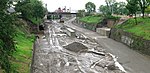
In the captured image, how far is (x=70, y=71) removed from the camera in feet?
116

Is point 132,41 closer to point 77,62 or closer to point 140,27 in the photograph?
point 140,27

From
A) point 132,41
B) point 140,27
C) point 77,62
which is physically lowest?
point 77,62

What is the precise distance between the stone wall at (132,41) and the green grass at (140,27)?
1.11m

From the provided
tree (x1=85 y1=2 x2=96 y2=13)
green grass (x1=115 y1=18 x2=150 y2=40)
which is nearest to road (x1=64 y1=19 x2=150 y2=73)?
green grass (x1=115 y1=18 x2=150 y2=40)

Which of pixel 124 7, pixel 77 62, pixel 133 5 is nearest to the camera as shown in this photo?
pixel 77 62

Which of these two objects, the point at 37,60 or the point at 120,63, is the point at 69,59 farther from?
the point at 120,63

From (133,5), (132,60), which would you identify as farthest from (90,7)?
(132,60)

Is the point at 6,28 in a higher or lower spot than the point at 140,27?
higher

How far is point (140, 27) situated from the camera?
211 ft

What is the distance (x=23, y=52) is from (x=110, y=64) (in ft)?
41.7

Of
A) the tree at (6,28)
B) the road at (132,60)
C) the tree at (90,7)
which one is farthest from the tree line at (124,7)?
the tree at (6,28)

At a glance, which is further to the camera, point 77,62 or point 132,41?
point 132,41

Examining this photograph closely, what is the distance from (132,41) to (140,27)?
25.7 feet

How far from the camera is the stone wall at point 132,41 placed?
4937 cm
